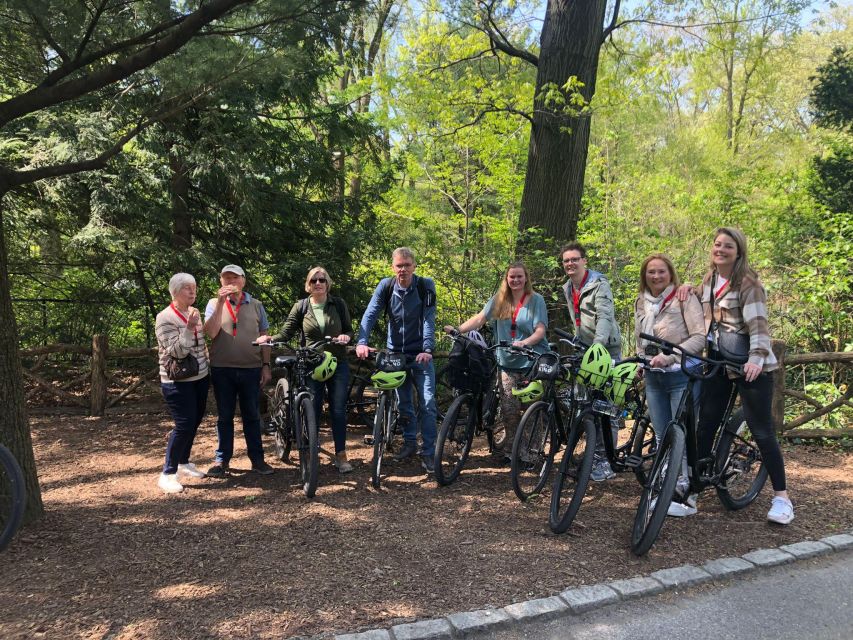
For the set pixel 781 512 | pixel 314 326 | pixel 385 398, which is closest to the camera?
pixel 781 512

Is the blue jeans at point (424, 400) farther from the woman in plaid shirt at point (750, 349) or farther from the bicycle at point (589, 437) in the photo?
the woman in plaid shirt at point (750, 349)

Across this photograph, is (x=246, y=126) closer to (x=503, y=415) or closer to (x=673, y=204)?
(x=503, y=415)

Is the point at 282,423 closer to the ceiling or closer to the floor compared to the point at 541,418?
closer to the floor

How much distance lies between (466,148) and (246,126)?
5277 millimetres

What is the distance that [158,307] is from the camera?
7945 millimetres

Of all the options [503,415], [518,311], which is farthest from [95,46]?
[503,415]

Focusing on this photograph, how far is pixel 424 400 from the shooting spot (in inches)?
189

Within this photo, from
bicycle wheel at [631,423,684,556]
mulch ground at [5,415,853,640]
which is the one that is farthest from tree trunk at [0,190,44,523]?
bicycle wheel at [631,423,684,556]

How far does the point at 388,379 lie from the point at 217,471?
1837 mm

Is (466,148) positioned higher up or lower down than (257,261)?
higher up

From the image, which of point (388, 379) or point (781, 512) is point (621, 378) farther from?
point (388, 379)

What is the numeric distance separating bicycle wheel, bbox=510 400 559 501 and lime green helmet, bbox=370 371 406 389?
42.1 inches

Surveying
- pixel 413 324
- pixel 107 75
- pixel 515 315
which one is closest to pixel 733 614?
pixel 515 315

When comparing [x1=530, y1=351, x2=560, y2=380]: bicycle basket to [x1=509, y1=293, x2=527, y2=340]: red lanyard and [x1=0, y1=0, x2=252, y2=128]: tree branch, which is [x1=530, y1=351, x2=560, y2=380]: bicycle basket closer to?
[x1=509, y1=293, x2=527, y2=340]: red lanyard
